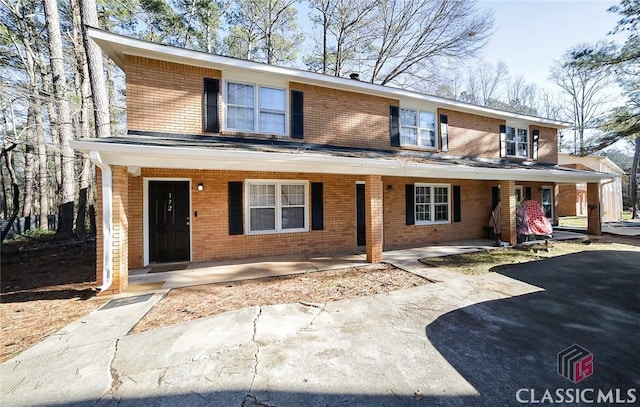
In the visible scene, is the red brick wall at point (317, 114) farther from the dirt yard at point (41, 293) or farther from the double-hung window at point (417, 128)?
the dirt yard at point (41, 293)

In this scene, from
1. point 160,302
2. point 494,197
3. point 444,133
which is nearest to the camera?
point 160,302

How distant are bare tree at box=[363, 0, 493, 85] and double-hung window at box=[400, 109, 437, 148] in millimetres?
7565

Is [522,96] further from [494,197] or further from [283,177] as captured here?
[283,177]

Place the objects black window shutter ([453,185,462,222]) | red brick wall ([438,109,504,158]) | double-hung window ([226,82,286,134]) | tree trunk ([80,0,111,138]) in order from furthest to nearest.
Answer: red brick wall ([438,109,504,158]), black window shutter ([453,185,462,222]), tree trunk ([80,0,111,138]), double-hung window ([226,82,286,134])

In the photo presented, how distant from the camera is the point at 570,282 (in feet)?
17.6

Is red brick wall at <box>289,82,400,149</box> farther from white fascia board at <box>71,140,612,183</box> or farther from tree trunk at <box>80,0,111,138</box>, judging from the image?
tree trunk at <box>80,0,111,138</box>

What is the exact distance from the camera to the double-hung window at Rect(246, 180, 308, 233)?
7492mm

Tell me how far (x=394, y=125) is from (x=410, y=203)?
2874 millimetres

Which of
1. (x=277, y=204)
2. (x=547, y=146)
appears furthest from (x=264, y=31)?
(x=547, y=146)

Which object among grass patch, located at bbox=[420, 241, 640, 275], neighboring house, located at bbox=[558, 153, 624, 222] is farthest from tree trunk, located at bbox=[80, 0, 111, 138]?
neighboring house, located at bbox=[558, 153, 624, 222]

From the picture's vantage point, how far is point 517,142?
11930 millimetres

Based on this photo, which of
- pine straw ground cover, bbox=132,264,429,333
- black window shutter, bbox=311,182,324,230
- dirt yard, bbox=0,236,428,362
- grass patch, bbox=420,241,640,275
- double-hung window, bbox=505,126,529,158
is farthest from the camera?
double-hung window, bbox=505,126,529,158

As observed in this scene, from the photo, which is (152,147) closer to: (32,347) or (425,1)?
(32,347)
